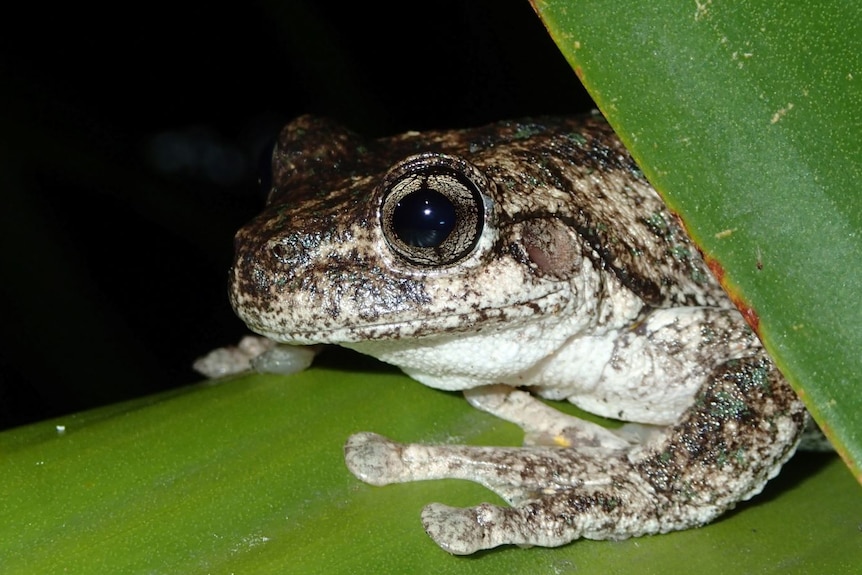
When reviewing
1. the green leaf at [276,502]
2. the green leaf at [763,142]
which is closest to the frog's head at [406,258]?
the green leaf at [276,502]

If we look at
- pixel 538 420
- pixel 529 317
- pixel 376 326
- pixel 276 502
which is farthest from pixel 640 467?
pixel 276 502

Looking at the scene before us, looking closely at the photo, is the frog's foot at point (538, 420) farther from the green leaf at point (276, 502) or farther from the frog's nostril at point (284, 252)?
the frog's nostril at point (284, 252)

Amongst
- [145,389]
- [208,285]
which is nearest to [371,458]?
[145,389]

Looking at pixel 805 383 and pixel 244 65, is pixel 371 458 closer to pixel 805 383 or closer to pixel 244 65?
pixel 805 383

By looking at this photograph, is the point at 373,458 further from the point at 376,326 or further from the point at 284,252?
the point at 284,252

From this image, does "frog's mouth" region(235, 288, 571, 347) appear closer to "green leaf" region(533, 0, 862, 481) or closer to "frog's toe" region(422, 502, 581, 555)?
"frog's toe" region(422, 502, 581, 555)

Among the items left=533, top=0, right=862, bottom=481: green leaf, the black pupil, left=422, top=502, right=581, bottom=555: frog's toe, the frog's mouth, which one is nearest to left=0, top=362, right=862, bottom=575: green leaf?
left=422, top=502, right=581, bottom=555: frog's toe
